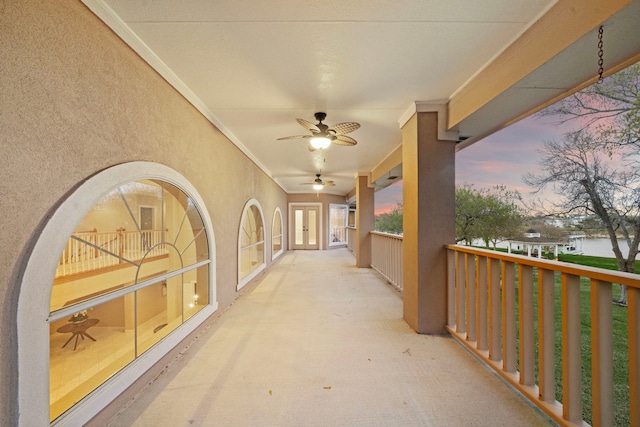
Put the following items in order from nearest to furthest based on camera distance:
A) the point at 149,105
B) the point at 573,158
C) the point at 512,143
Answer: the point at 149,105 < the point at 573,158 < the point at 512,143

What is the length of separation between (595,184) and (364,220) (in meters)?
4.51

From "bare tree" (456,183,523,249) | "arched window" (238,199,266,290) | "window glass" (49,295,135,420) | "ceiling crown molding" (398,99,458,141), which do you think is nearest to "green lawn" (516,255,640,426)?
"ceiling crown molding" (398,99,458,141)

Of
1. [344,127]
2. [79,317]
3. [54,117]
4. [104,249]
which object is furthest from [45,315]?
[344,127]

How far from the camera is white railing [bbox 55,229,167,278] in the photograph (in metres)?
1.38

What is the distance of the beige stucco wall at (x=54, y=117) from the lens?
1055 millimetres

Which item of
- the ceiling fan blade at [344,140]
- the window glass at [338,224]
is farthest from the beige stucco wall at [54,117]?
the window glass at [338,224]

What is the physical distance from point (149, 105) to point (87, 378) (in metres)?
1.84

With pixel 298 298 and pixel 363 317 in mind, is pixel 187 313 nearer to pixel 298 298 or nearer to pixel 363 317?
pixel 298 298

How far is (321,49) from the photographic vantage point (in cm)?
190

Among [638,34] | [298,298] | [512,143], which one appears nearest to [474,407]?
[638,34]

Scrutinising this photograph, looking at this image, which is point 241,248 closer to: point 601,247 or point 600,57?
point 601,247

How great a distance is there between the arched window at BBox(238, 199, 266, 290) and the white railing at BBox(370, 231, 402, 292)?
8.42ft

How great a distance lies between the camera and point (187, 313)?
8.59 ft

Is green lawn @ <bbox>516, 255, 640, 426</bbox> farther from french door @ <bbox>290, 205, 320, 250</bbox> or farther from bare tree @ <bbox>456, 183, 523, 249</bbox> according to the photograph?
french door @ <bbox>290, 205, 320, 250</bbox>
